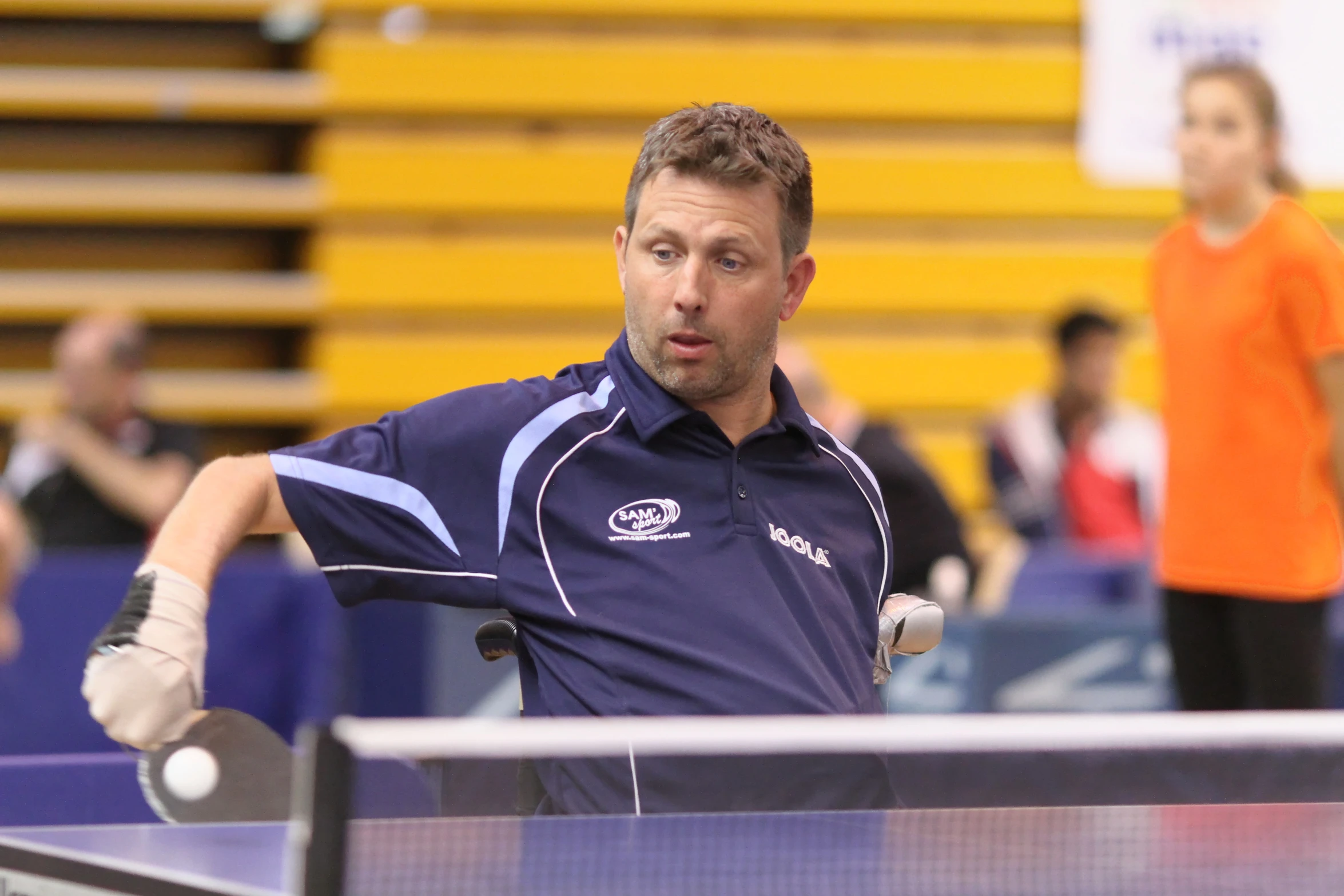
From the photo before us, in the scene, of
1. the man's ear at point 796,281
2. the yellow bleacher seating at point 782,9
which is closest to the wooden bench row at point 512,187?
the yellow bleacher seating at point 782,9

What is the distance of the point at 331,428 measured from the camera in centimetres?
672

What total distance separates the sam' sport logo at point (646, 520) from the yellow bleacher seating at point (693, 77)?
5178 millimetres

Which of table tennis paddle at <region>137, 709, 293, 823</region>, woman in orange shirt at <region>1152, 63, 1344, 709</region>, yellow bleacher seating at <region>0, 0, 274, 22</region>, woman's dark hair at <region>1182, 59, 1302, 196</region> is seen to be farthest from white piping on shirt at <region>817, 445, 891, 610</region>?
yellow bleacher seating at <region>0, 0, 274, 22</region>

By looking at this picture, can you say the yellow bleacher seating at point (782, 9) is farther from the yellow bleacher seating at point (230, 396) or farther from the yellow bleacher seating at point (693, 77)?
the yellow bleacher seating at point (230, 396)

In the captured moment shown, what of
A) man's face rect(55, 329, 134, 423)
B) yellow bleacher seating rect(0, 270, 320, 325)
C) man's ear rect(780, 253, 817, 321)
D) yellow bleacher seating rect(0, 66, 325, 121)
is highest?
yellow bleacher seating rect(0, 66, 325, 121)

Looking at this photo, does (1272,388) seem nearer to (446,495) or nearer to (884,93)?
(446,495)

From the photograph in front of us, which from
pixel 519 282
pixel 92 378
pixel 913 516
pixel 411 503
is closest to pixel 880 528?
pixel 411 503

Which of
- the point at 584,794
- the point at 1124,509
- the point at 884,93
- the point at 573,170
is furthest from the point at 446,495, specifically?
the point at 884,93

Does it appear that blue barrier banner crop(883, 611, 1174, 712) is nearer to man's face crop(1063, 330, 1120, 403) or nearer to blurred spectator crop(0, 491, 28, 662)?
man's face crop(1063, 330, 1120, 403)

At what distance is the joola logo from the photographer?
75.9 inches

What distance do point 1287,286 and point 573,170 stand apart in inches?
165

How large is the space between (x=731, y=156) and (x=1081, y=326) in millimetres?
4513

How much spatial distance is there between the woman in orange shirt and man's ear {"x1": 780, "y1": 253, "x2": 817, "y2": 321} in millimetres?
1481

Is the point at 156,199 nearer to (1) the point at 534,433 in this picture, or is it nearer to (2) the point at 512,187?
(2) the point at 512,187
